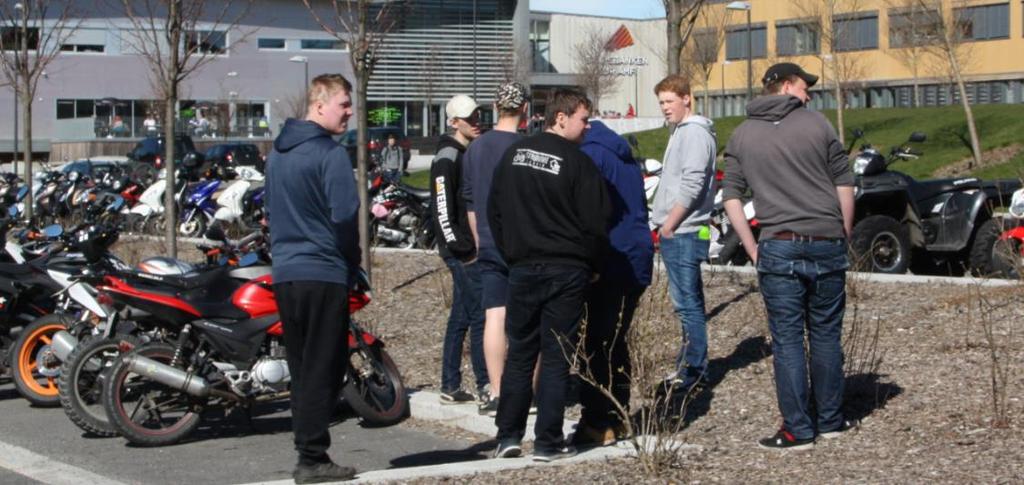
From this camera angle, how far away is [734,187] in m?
7.34

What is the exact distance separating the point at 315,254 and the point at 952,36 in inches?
1479

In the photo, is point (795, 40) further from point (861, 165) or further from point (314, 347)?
point (314, 347)

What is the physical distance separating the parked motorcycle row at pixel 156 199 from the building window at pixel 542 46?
5729cm

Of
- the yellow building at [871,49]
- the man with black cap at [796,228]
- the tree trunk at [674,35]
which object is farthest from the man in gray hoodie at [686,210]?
the yellow building at [871,49]

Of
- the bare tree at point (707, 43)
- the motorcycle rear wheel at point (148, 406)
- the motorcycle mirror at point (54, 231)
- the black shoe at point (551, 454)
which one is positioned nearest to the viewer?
the black shoe at point (551, 454)

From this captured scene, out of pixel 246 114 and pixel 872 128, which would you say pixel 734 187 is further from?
pixel 246 114

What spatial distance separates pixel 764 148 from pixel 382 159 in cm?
3090

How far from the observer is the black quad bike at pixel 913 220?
45.4 feet

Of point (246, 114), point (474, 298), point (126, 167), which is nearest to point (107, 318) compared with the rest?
point (474, 298)

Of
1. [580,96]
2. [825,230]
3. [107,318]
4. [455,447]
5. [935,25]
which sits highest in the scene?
[935,25]

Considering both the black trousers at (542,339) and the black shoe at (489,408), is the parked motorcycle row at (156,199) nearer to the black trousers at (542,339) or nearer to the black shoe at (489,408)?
the black shoe at (489,408)

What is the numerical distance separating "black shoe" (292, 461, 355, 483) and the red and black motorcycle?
1583 mm

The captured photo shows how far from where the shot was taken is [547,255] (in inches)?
273

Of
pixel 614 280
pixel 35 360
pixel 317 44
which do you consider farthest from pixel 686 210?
pixel 317 44
